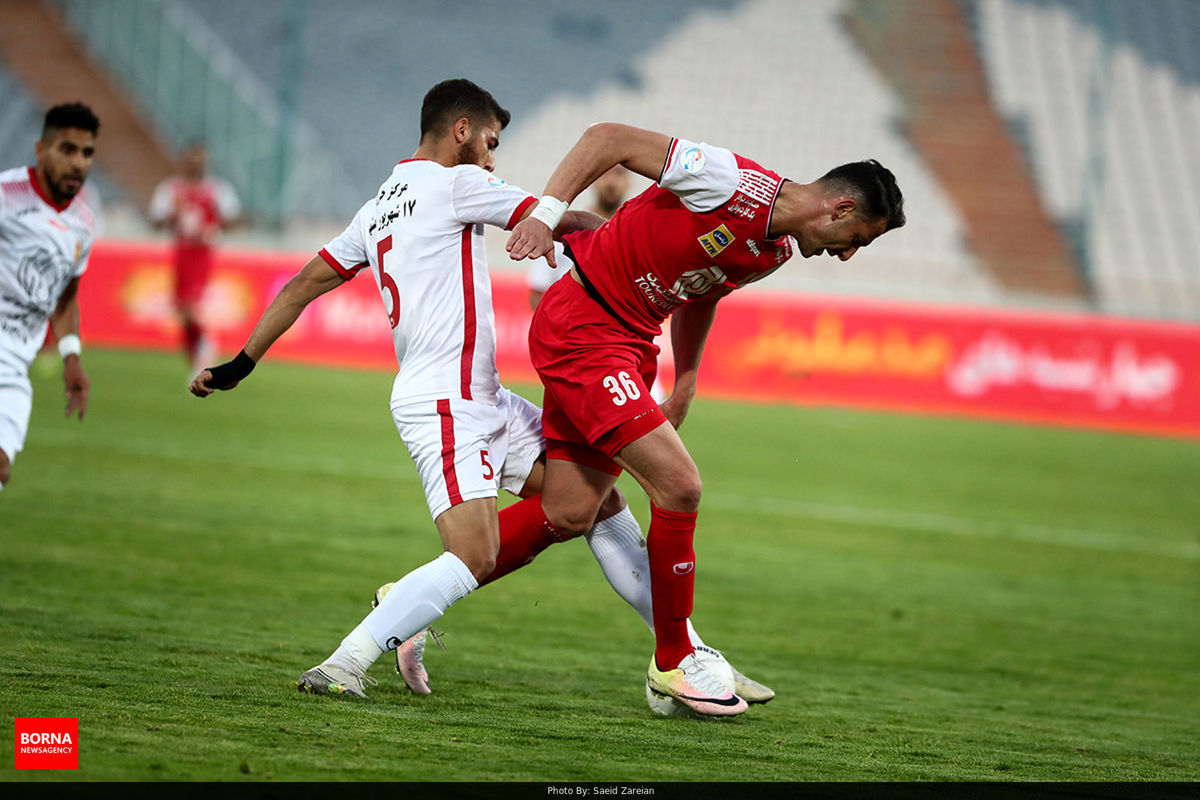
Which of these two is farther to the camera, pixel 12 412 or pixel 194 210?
pixel 194 210

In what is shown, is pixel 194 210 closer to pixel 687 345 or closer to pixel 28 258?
pixel 28 258

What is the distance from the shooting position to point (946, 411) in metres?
18.4

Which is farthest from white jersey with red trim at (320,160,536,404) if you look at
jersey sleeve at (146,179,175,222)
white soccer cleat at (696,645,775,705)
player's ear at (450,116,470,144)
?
jersey sleeve at (146,179,175,222)

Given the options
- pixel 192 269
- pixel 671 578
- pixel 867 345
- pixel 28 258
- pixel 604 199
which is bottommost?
pixel 671 578

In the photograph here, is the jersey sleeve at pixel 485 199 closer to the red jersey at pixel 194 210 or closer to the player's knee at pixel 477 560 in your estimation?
the player's knee at pixel 477 560

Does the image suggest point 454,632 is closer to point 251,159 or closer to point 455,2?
point 251,159

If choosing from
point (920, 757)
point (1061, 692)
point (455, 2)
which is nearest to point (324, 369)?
point (455, 2)

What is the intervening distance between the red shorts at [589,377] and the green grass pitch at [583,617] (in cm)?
93

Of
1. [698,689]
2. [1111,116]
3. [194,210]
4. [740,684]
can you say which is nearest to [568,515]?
[698,689]

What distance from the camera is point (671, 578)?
4703mm

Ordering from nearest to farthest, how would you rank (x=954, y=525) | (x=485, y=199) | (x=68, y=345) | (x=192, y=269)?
1. (x=485, y=199)
2. (x=68, y=345)
3. (x=954, y=525)
4. (x=192, y=269)

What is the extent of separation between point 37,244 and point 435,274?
221 centimetres

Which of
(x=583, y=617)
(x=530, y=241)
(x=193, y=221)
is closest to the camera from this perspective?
(x=530, y=241)

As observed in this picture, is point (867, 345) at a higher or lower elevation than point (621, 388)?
higher
